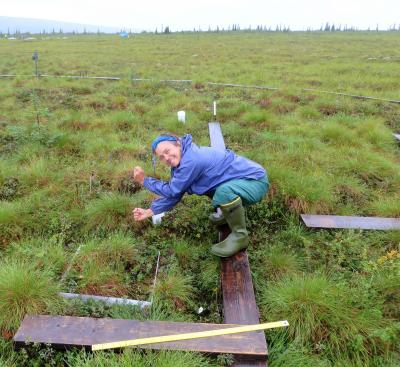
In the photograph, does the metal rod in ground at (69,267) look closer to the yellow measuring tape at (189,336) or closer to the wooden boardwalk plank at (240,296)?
the yellow measuring tape at (189,336)

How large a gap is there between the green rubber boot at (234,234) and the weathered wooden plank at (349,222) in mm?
928

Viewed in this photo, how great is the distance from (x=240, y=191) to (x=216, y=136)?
281cm

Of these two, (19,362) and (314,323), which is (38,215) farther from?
(314,323)

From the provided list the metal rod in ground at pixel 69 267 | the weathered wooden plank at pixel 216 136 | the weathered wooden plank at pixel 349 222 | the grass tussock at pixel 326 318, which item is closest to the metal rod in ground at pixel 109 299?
the metal rod in ground at pixel 69 267

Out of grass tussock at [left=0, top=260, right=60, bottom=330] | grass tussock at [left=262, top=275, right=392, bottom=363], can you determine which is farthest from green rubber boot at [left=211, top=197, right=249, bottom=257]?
grass tussock at [left=0, top=260, right=60, bottom=330]

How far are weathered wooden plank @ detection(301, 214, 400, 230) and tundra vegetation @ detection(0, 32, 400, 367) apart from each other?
0.28 ft

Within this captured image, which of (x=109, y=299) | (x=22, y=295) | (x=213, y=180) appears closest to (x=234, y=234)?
(x=213, y=180)

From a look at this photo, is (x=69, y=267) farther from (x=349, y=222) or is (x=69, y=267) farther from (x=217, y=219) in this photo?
(x=349, y=222)

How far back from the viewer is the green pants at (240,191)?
2.95 metres

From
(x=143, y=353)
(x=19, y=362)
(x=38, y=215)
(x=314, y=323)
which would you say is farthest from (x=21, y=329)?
(x=314, y=323)

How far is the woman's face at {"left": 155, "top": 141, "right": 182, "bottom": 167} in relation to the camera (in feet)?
9.58

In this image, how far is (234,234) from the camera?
3062mm

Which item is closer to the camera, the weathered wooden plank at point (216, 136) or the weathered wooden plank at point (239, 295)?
the weathered wooden plank at point (239, 295)

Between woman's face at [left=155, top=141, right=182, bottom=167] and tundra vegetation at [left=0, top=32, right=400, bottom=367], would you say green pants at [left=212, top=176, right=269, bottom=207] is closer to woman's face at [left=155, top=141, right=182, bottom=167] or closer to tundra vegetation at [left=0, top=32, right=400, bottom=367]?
woman's face at [left=155, top=141, right=182, bottom=167]
